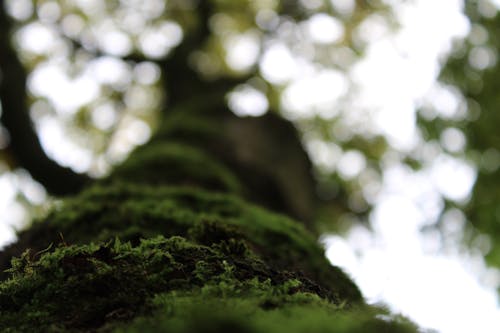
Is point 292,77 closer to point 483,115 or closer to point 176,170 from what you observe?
point 483,115

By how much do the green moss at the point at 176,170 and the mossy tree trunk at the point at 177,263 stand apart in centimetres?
1

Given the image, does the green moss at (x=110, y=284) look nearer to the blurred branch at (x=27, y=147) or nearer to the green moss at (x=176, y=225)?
the green moss at (x=176, y=225)

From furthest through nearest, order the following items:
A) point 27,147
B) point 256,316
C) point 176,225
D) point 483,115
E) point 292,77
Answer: point 292,77 < point 483,115 < point 27,147 < point 176,225 < point 256,316

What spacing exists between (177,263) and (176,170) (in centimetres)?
220

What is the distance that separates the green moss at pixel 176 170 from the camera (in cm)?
355

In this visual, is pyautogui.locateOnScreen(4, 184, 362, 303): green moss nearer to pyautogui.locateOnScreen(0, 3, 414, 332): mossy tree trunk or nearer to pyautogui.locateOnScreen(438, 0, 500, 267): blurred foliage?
pyautogui.locateOnScreen(0, 3, 414, 332): mossy tree trunk

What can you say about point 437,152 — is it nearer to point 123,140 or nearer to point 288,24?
point 288,24

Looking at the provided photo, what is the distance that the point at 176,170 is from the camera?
3.65 metres

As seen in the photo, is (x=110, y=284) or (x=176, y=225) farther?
(x=176, y=225)

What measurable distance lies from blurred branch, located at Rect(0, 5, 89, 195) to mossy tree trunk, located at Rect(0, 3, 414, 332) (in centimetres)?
135

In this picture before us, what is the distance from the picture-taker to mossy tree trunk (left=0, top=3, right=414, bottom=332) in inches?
45.1

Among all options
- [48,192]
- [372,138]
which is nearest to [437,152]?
[372,138]

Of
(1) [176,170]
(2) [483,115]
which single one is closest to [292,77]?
(2) [483,115]

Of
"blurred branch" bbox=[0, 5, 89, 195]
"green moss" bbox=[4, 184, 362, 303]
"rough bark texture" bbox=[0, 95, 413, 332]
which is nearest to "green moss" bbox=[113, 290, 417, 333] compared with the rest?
"rough bark texture" bbox=[0, 95, 413, 332]
